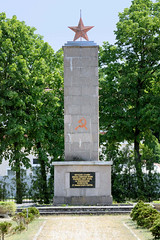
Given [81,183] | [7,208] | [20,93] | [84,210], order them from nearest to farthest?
[7,208] < [84,210] < [81,183] < [20,93]

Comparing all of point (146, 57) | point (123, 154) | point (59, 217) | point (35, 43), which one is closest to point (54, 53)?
point (35, 43)

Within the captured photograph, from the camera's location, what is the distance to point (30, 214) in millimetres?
17312

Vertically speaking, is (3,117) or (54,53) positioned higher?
(54,53)

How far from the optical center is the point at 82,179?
23.3 meters

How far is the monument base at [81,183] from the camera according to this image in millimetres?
23188

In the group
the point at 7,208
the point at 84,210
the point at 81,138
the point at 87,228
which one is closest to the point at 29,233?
the point at 87,228

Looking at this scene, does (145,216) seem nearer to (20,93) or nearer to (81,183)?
(81,183)

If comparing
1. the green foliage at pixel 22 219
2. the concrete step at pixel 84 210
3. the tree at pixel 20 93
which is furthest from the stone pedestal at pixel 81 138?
the green foliage at pixel 22 219

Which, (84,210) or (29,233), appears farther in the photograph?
(84,210)

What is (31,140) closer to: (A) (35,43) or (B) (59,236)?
(A) (35,43)

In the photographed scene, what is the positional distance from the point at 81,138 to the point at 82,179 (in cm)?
244

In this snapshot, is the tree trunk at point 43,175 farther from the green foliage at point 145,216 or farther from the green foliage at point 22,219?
the green foliage at point 145,216

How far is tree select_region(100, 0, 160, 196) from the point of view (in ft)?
101

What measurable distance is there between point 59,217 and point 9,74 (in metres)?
13.0
